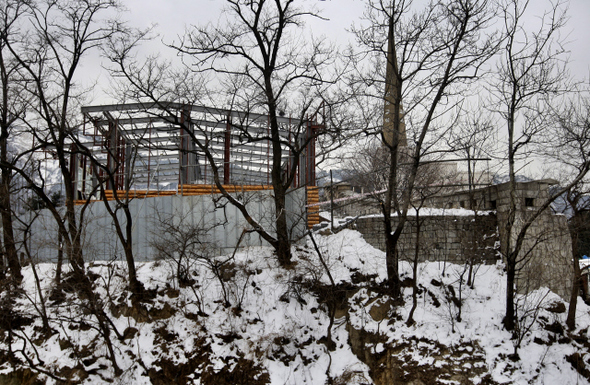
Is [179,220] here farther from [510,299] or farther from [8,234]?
[510,299]

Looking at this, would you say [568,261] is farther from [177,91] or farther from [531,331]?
[177,91]

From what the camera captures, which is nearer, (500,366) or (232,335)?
(500,366)

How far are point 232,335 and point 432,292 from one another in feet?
18.5

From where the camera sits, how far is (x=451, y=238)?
43.5 ft

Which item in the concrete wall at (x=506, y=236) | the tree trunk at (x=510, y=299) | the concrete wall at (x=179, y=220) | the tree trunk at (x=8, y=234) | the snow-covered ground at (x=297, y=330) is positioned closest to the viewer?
the snow-covered ground at (x=297, y=330)

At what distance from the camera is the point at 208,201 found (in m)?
14.0

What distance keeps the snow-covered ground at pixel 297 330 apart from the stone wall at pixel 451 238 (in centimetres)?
48

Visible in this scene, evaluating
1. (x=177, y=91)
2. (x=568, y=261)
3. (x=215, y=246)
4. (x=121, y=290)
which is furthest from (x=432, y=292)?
(x=177, y=91)

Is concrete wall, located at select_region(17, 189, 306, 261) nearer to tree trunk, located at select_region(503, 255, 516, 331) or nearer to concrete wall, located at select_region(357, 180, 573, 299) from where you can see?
concrete wall, located at select_region(357, 180, 573, 299)

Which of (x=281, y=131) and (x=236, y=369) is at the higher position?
(x=281, y=131)

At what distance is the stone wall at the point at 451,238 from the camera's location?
12938 millimetres

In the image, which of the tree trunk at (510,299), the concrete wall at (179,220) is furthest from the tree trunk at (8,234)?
the tree trunk at (510,299)

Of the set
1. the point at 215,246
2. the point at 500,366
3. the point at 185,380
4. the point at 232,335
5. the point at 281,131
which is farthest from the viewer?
the point at 281,131

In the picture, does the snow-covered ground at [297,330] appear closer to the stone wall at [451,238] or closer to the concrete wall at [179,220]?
the stone wall at [451,238]
